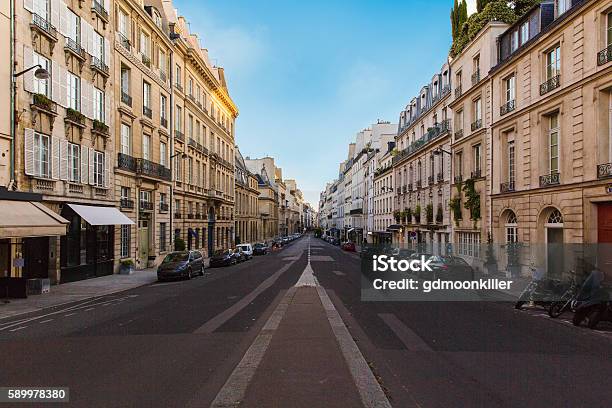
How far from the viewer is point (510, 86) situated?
80.1ft

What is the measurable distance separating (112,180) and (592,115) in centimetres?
2353

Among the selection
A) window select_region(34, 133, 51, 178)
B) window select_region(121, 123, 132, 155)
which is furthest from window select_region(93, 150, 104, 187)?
window select_region(34, 133, 51, 178)

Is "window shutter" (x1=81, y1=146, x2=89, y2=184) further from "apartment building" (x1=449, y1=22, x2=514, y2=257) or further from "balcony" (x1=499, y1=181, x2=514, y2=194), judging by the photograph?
"apartment building" (x1=449, y1=22, x2=514, y2=257)

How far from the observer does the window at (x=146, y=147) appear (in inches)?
1163

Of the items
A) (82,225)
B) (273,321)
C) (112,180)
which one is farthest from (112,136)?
(273,321)

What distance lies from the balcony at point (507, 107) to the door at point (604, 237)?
8.37 meters

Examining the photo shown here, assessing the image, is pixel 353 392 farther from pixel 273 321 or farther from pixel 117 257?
pixel 117 257

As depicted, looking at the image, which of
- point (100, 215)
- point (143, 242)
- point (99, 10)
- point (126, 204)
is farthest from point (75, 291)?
point (99, 10)

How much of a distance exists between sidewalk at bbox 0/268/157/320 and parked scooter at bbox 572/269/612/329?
49.9ft

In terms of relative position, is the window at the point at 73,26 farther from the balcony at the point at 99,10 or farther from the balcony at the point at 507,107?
the balcony at the point at 507,107

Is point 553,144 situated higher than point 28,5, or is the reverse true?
point 28,5

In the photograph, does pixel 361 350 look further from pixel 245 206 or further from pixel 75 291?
pixel 245 206

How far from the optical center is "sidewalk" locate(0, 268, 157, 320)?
14002mm

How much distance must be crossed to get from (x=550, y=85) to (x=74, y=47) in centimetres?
2215
